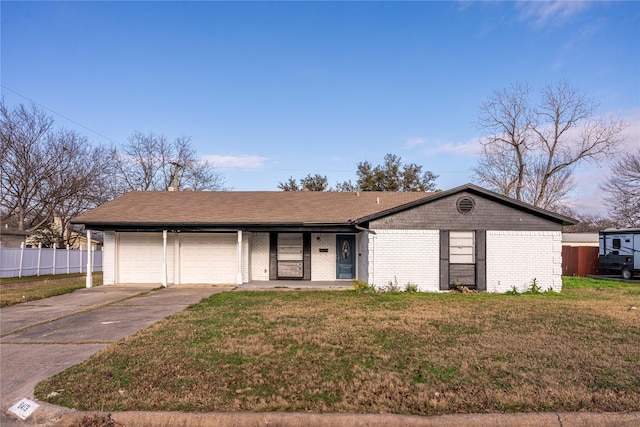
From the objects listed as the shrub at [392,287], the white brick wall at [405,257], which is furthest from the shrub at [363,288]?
the shrub at [392,287]

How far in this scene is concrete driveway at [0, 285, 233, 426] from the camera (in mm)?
6133

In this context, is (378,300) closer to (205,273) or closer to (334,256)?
(334,256)

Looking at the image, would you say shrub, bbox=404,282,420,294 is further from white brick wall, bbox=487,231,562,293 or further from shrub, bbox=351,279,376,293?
white brick wall, bbox=487,231,562,293

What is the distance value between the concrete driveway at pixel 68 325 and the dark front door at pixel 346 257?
471 cm

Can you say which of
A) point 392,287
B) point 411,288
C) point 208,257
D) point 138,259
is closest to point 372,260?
point 392,287

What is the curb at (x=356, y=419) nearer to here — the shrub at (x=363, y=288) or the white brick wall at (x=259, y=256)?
the shrub at (x=363, y=288)

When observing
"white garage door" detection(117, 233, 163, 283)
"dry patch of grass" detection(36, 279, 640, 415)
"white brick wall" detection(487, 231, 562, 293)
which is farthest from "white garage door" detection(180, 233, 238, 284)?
"white brick wall" detection(487, 231, 562, 293)

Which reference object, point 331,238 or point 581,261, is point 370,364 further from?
point 581,261

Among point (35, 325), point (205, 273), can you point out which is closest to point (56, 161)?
point (205, 273)

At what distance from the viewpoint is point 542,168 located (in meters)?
37.7

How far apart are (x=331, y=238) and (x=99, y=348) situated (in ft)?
39.5

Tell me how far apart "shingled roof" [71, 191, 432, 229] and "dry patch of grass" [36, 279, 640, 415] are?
6922mm

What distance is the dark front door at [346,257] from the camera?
1869cm

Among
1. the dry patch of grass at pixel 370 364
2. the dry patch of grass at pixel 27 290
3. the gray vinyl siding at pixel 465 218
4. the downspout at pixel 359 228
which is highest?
the gray vinyl siding at pixel 465 218
